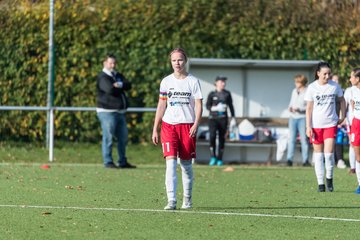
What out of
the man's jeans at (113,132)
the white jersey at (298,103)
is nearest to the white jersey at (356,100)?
the man's jeans at (113,132)

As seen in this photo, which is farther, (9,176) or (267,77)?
(267,77)

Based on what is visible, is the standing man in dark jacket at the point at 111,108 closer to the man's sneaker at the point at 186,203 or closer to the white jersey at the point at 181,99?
the white jersey at the point at 181,99

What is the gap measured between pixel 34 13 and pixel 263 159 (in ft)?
20.1

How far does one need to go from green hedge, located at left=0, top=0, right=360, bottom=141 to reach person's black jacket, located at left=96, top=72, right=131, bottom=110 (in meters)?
3.39

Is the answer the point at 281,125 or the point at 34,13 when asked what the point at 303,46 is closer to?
the point at 281,125

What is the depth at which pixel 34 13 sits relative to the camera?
24766 mm

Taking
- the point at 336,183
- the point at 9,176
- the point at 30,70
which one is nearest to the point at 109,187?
the point at 9,176

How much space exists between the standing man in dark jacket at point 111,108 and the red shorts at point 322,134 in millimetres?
6266

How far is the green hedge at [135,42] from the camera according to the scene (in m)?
24.7

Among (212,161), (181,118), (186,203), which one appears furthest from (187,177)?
(212,161)

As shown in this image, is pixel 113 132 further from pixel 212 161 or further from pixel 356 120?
pixel 356 120

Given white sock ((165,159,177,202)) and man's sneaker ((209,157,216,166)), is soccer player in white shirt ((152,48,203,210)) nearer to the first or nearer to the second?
white sock ((165,159,177,202))

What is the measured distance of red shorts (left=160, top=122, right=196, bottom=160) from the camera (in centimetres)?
1269

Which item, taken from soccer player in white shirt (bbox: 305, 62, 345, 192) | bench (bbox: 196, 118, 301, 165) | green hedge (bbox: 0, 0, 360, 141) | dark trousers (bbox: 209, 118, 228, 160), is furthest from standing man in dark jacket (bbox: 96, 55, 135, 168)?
soccer player in white shirt (bbox: 305, 62, 345, 192)
